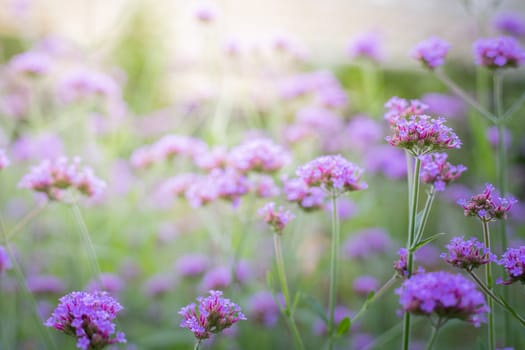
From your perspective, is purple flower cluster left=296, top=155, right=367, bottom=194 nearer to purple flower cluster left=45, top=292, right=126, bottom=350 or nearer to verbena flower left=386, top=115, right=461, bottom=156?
verbena flower left=386, top=115, right=461, bottom=156

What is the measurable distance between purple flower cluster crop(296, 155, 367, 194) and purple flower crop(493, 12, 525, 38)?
5.26 feet

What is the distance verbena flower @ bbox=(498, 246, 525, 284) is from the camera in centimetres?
84

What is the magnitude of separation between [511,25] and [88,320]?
2.24m

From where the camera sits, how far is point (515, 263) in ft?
2.82

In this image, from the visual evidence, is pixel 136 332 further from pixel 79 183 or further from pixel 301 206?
pixel 301 206

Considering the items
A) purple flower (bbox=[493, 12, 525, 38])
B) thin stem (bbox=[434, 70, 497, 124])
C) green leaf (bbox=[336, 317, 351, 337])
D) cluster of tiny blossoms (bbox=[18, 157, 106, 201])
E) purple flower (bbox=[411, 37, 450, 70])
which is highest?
purple flower (bbox=[493, 12, 525, 38])

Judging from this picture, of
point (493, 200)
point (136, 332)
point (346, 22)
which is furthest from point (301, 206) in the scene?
point (346, 22)

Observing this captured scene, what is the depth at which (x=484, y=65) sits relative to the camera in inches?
51.1

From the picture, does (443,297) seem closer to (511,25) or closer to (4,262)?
(4,262)

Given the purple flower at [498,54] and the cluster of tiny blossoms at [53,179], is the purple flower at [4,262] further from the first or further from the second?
the purple flower at [498,54]

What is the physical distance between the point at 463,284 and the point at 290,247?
1.43 m

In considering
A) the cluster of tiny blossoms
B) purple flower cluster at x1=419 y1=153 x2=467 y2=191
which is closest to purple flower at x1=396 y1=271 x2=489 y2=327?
purple flower cluster at x1=419 y1=153 x2=467 y2=191

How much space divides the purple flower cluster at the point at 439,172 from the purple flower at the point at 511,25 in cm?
158

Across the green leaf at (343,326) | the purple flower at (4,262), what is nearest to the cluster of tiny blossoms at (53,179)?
the purple flower at (4,262)
